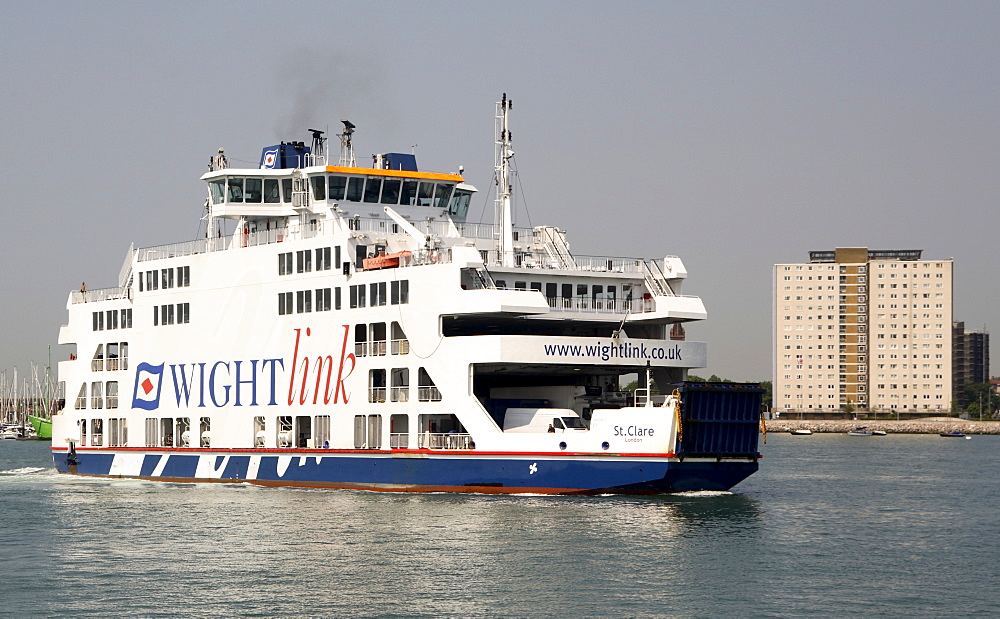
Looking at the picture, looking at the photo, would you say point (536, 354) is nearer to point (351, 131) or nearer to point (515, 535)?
point (515, 535)

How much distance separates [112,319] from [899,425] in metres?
114

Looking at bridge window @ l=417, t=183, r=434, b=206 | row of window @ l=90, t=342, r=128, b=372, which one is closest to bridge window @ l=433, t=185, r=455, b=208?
bridge window @ l=417, t=183, r=434, b=206

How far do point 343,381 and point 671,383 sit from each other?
30.7ft

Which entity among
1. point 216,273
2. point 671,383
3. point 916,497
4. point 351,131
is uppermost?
point 351,131

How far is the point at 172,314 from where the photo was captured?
4619 centimetres

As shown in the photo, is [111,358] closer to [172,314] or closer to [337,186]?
[172,314]

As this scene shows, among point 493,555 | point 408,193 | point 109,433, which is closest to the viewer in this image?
point 493,555

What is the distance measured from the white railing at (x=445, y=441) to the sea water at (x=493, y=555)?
1.36m

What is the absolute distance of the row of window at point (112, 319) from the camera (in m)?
48.2

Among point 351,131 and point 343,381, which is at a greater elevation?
point 351,131

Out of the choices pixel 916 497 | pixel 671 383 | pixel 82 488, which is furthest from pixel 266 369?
pixel 916 497

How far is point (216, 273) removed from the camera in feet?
146

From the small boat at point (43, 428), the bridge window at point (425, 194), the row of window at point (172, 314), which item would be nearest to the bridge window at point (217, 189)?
the row of window at point (172, 314)

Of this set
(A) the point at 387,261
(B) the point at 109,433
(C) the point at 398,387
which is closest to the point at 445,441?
(C) the point at 398,387
